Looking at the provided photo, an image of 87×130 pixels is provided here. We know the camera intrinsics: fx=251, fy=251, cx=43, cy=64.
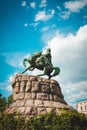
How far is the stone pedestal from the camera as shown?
19.7m

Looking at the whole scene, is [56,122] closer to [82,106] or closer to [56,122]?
[56,122]

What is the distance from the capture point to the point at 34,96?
21.2m

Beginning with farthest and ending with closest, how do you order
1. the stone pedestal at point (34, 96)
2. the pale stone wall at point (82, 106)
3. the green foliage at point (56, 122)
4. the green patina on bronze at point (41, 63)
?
1. the pale stone wall at point (82, 106)
2. the green patina on bronze at point (41, 63)
3. the stone pedestal at point (34, 96)
4. the green foliage at point (56, 122)

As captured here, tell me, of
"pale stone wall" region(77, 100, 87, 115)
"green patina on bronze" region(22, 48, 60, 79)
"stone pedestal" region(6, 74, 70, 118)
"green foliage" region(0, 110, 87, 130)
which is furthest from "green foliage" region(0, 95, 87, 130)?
"pale stone wall" region(77, 100, 87, 115)

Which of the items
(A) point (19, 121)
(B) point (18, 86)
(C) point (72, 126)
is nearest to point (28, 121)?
(A) point (19, 121)

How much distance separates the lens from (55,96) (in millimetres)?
22328

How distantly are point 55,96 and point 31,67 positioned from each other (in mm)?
3650

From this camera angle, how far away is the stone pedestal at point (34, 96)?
19.7m

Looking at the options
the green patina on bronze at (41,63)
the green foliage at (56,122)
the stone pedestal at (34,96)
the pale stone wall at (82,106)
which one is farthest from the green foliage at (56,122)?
the pale stone wall at (82,106)

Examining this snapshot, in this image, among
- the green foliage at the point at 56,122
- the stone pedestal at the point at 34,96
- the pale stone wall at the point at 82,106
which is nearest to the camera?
the green foliage at the point at 56,122

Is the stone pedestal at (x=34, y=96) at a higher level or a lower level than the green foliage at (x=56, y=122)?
higher

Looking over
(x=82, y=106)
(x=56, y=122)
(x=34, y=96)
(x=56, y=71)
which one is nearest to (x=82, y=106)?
(x=82, y=106)

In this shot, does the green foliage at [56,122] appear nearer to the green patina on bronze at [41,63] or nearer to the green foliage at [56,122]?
the green foliage at [56,122]

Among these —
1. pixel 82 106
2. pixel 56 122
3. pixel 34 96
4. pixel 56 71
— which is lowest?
pixel 56 122
